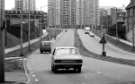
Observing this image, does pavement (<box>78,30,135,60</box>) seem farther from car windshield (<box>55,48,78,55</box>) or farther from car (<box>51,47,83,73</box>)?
car (<box>51,47,83,73</box>)

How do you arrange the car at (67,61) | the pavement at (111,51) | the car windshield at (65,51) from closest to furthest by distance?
the car at (67,61)
the car windshield at (65,51)
the pavement at (111,51)

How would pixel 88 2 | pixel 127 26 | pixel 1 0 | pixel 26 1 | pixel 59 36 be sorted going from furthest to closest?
pixel 59 36
pixel 127 26
pixel 26 1
pixel 88 2
pixel 1 0

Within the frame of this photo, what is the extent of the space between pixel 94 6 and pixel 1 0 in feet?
193

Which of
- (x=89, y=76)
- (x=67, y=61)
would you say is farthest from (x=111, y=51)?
(x=89, y=76)

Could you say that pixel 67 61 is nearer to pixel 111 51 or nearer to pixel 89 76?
pixel 89 76

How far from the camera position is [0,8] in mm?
15227

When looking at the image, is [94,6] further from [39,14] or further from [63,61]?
[63,61]

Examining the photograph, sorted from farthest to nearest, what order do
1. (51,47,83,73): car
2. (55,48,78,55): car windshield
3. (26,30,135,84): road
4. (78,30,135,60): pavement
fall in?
(78,30,135,60): pavement < (55,48,78,55): car windshield < (51,47,83,73): car < (26,30,135,84): road

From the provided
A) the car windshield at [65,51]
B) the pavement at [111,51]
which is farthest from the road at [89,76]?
the pavement at [111,51]

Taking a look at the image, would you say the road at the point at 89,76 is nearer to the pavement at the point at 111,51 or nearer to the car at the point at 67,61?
the car at the point at 67,61

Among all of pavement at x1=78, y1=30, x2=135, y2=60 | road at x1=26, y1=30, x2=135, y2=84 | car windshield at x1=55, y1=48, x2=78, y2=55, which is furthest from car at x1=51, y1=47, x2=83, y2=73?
pavement at x1=78, y1=30, x2=135, y2=60

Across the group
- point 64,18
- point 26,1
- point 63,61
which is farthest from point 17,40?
point 63,61

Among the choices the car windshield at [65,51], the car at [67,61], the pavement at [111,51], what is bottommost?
the pavement at [111,51]

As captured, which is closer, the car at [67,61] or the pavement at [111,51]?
the car at [67,61]
